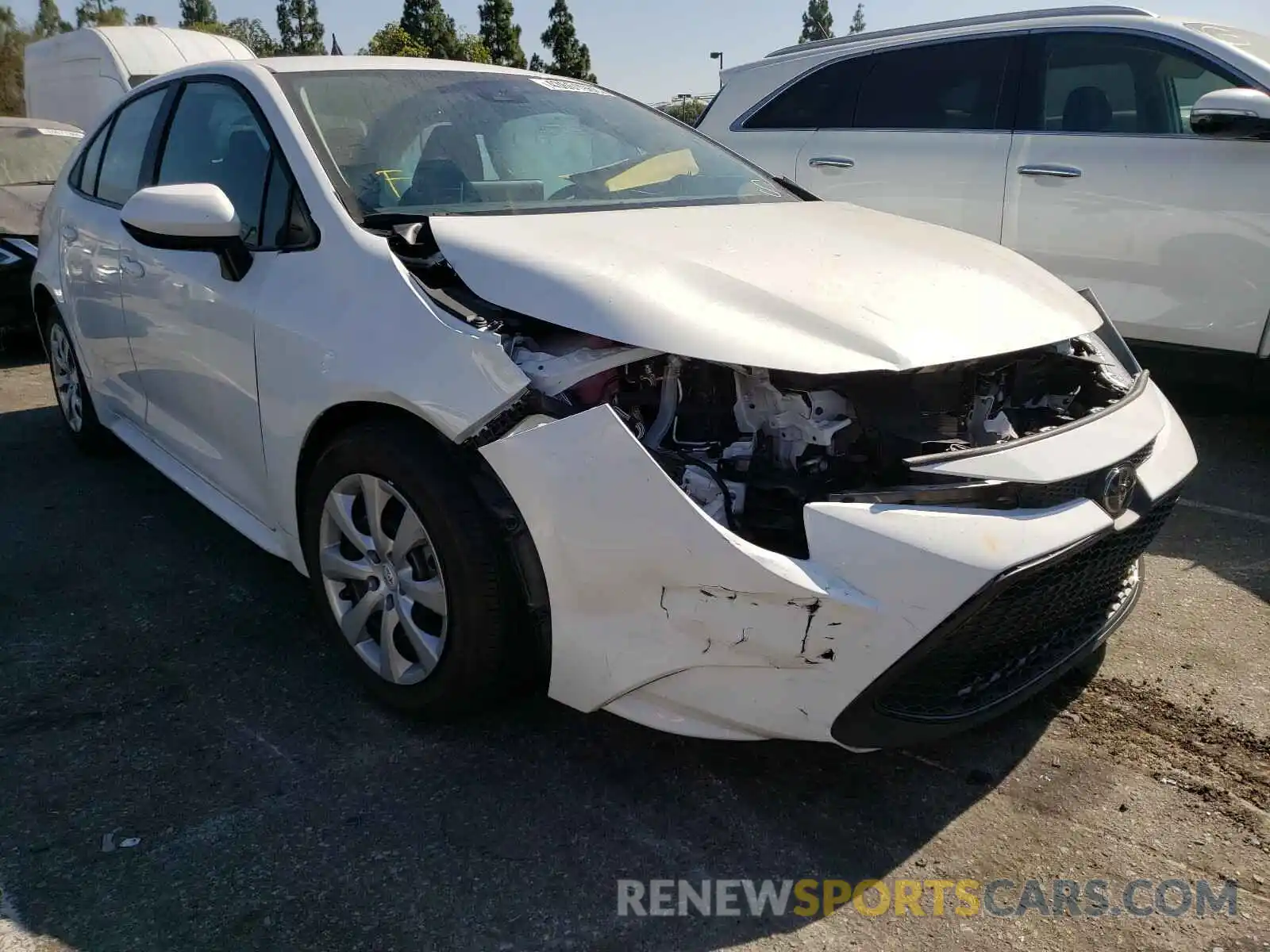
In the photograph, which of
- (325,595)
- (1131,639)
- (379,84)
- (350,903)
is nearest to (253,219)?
(379,84)

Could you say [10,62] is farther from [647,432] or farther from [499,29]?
[647,432]

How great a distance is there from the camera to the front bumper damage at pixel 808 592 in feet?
6.34

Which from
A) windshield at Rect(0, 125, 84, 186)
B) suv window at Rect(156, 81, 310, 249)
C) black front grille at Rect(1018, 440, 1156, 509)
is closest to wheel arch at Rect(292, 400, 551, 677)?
suv window at Rect(156, 81, 310, 249)

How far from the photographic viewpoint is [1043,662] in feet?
7.64

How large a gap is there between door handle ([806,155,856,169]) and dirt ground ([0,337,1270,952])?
3137 mm

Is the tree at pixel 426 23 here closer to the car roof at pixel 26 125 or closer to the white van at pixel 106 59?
the white van at pixel 106 59

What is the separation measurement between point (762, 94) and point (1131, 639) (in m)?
4.02

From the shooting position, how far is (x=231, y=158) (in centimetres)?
315

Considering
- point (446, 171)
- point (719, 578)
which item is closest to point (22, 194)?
point (446, 171)

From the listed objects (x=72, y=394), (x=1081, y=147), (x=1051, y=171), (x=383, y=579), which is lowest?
(x=72, y=394)

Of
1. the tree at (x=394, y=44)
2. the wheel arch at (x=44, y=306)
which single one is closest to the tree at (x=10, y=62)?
the tree at (x=394, y=44)

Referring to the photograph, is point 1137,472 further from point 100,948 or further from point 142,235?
point 142,235

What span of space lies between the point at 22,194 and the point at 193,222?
6249 mm

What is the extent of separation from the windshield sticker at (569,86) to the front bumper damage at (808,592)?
1.89m
